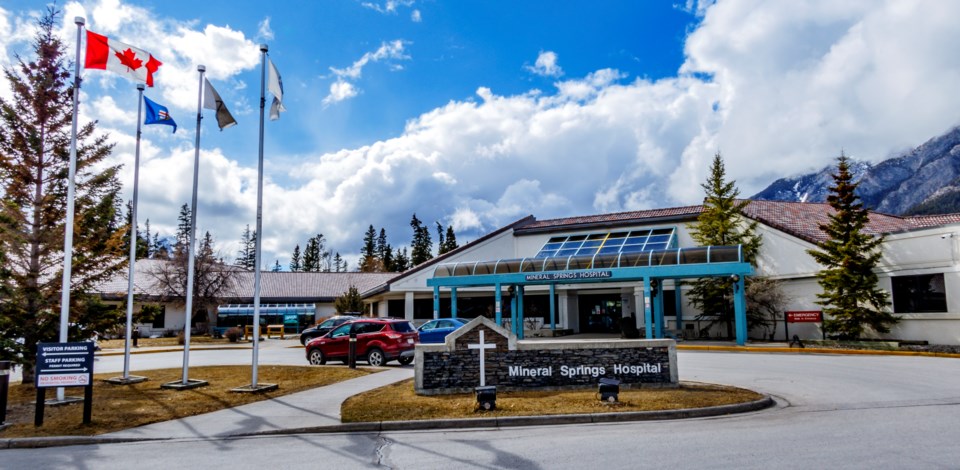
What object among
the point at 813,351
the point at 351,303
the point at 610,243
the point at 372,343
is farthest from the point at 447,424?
the point at 351,303

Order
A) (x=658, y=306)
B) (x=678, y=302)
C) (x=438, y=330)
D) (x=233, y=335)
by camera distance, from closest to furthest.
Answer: (x=438, y=330) < (x=658, y=306) < (x=678, y=302) < (x=233, y=335)

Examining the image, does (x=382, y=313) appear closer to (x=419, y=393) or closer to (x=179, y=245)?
(x=179, y=245)

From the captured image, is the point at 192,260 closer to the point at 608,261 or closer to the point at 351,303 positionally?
the point at 608,261

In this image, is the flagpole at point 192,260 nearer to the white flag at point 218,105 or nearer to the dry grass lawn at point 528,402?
the white flag at point 218,105

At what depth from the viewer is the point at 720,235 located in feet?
109

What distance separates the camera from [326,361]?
20906 millimetres

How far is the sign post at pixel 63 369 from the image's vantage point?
1070 cm

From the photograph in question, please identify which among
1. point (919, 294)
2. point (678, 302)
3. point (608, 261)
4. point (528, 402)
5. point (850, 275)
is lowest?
point (528, 402)

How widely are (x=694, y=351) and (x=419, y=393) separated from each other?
50.0ft

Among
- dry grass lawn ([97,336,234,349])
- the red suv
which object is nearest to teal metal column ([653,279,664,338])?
the red suv

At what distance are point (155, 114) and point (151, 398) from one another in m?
7.11

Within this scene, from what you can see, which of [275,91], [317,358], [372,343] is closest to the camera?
[275,91]

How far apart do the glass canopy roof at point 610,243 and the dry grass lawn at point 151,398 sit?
2070 cm

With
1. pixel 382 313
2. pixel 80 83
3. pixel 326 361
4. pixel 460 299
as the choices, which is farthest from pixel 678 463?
pixel 382 313
